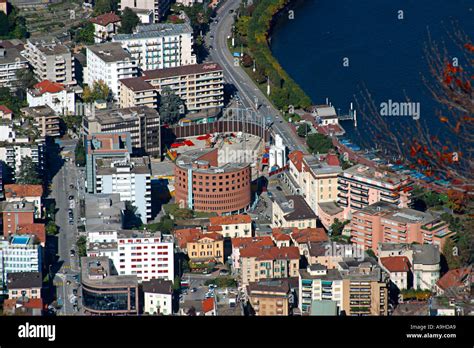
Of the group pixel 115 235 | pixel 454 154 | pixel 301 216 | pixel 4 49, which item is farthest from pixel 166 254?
pixel 454 154

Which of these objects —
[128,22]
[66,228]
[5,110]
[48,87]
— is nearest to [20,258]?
[66,228]

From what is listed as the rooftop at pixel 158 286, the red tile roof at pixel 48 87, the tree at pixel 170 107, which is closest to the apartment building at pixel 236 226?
the rooftop at pixel 158 286

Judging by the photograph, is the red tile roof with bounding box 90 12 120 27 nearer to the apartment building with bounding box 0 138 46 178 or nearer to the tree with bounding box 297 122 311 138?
the tree with bounding box 297 122 311 138

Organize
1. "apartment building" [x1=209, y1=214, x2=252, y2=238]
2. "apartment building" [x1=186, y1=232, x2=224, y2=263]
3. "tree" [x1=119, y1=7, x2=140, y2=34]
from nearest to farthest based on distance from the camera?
1. "apartment building" [x1=186, y1=232, x2=224, y2=263]
2. "apartment building" [x1=209, y1=214, x2=252, y2=238]
3. "tree" [x1=119, y1=7, x2=140, y2=34]

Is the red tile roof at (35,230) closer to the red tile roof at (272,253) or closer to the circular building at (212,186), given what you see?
the circular building at (212,186)

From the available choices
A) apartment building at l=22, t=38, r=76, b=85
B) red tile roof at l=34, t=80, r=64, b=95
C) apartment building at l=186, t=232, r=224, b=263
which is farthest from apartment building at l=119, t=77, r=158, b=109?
apartment building at l=186, t=232, r=224, b=263

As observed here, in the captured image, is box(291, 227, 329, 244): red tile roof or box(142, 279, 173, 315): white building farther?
box(291, 227, 329, 244): red tile roof
